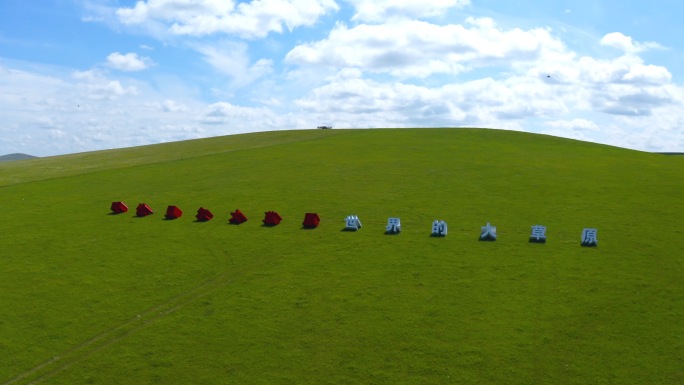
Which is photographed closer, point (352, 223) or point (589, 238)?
point (589, 238)

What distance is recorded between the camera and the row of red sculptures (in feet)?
114

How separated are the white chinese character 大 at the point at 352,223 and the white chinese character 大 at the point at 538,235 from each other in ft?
33.5

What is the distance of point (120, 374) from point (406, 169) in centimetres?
3680

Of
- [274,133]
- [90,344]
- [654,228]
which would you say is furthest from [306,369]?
[274,133]

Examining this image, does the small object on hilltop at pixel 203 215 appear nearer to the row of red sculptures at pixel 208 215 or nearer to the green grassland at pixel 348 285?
the row of red sculptures at pixel 208 215

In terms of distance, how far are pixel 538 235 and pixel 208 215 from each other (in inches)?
821

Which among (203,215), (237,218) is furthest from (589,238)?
(203,215)

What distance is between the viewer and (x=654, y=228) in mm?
33781

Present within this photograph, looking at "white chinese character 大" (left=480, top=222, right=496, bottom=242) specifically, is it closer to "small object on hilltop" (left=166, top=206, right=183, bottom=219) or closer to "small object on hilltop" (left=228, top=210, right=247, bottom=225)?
"small object on hilltop" (left=228, top=210, right=247, bottom=225)

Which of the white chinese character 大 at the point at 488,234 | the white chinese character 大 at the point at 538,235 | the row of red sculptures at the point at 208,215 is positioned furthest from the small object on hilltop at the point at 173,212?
the white chinese character 大 at the point at 538,235

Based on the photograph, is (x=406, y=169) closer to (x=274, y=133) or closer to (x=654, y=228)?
(x=654, y=228)

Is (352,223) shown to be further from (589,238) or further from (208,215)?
(589,238)

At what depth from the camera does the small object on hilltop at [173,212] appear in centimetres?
3772

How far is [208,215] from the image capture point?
36.9m
